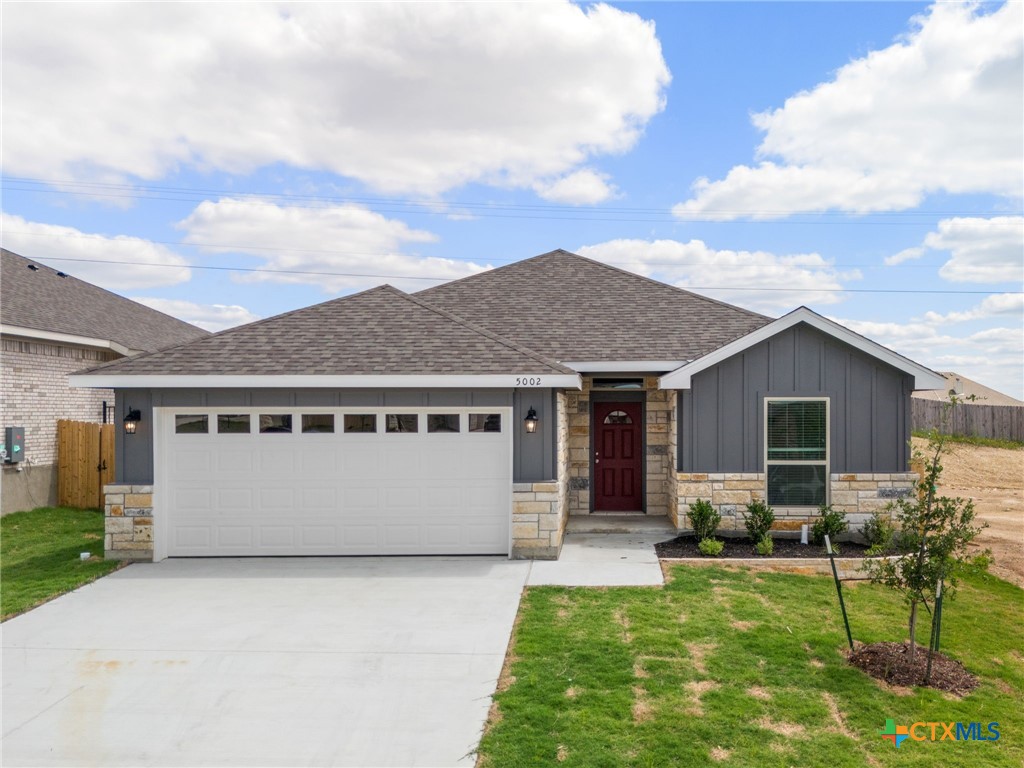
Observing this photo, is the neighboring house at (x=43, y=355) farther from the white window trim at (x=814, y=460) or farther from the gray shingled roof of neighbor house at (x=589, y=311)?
the white window trim at (x=814, y=460)

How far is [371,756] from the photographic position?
4453 mm

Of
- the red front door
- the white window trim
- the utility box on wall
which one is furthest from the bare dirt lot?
the utility box on wall

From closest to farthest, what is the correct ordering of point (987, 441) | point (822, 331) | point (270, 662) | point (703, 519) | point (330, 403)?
point (270, 662), point (330, 403), point (703, 519), point (822, 331), point (987, 441)

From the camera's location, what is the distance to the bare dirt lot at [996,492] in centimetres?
1048

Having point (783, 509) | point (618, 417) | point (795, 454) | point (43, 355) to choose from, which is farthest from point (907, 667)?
point (43, 355)

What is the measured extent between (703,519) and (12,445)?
42.5ft

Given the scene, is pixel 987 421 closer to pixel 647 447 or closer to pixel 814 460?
pixel 814 460

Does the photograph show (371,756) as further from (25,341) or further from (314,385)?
(25,341)

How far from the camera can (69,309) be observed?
16.0 meters

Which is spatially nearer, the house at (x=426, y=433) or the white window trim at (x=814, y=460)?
the house at (x=426, y=433)

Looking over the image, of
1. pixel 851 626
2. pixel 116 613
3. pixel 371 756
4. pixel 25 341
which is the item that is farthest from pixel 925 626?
pixel 25 341

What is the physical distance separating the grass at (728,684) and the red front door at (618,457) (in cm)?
432

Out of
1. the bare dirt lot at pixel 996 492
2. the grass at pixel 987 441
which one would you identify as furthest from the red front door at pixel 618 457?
the grass at pixel 987 441

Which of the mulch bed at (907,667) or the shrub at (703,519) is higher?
the shrub at (703,519)
